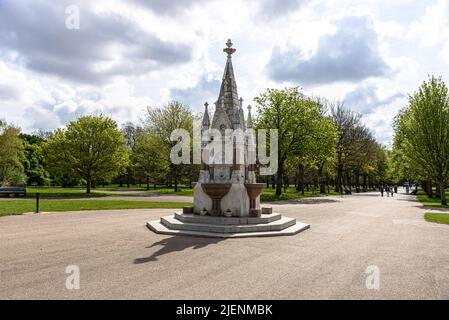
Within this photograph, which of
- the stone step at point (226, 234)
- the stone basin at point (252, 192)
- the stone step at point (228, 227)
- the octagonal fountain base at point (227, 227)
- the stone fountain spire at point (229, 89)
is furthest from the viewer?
the stone fountain spire at point (229, 89)

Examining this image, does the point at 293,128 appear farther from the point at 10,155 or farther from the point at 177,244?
the point at 10,155

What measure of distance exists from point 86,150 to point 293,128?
1018 inches

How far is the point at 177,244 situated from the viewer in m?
10.5

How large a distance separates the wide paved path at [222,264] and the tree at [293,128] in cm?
2337

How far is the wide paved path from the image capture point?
6.17 metres

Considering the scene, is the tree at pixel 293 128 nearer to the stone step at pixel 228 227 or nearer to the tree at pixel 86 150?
the tree at pixel 86 150

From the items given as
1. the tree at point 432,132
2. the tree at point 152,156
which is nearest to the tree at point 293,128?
the tree at point 432,132

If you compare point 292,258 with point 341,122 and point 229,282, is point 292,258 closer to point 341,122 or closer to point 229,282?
point 229,282

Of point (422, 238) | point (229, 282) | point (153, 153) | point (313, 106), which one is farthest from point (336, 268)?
point (153, 153)

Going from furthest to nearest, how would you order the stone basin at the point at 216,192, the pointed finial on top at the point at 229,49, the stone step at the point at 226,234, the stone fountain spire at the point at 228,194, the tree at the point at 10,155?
the tree at the point at 10,155, the pointed finial on top at the point at 229,49, the stone basin at the point at 216,192, the stone fountain spire at the point at 228,194, the stone step at the point at 226,234

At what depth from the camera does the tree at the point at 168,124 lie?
48000 millimetres

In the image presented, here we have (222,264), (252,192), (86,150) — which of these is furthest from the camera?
(86,150)

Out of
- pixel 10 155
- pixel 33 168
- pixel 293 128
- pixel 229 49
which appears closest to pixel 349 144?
pixel 293 128
